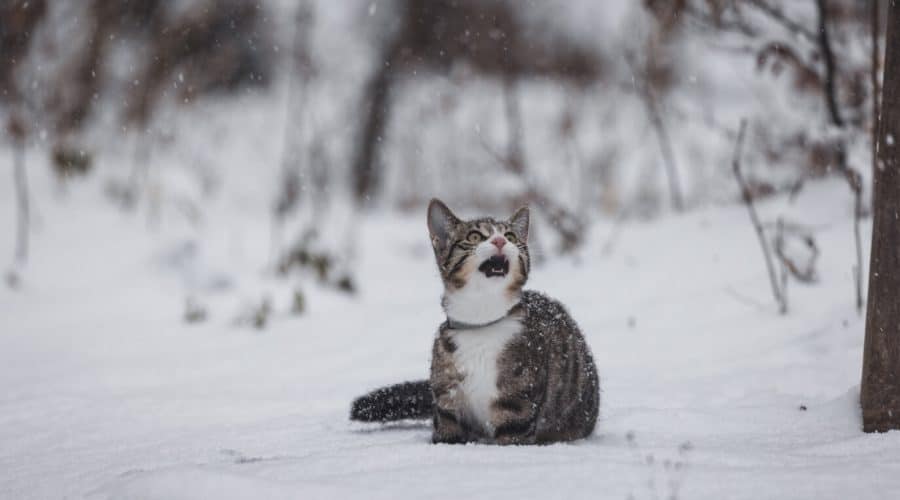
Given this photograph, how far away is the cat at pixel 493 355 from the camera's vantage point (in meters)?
2.31

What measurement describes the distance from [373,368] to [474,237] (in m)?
1.76

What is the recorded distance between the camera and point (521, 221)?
2.65 metres

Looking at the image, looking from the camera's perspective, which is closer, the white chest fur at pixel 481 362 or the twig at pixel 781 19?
the white chest fur at pixel 481 362

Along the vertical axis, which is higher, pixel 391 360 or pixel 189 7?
pixel 189 7

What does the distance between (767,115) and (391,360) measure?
406cm

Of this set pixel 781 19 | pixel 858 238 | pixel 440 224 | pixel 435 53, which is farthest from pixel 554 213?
pixel 435 53

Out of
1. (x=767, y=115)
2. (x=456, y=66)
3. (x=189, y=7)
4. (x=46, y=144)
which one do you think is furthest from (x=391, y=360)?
(x=456, y=66)

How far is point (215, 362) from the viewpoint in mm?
4492

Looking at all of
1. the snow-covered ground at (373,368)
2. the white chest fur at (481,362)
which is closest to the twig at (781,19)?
the snow-covered ground at (373,368)

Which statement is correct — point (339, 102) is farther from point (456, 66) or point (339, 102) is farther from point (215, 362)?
point (215, 362)

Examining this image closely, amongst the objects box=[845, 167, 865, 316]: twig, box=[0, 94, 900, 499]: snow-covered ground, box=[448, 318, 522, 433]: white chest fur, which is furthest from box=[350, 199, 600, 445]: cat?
box=[845, 167, 865, 316]: twig

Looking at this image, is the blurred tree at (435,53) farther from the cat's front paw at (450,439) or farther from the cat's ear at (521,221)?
the cat's front paw at (450,439)

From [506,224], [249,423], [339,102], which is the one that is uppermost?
[339,102]

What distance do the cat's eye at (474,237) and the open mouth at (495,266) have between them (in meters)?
0.13
